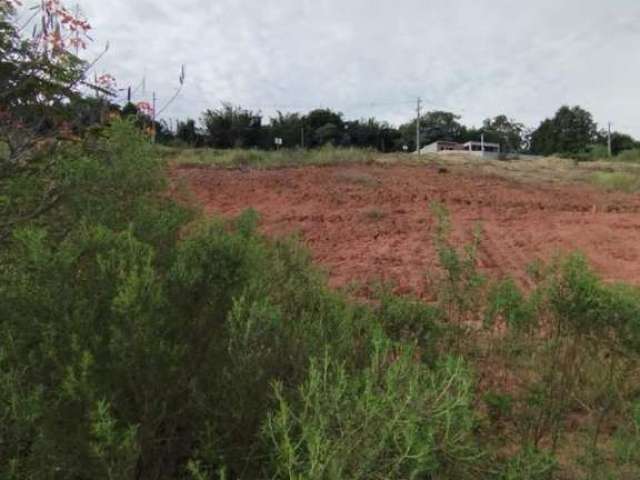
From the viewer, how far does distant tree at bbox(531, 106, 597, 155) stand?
6838 centimetres

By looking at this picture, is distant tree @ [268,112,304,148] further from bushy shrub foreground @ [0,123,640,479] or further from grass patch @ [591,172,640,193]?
bushy shrub foreground @ [0,123,640,479]

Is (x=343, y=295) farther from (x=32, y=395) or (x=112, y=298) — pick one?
(x=32, y=395)

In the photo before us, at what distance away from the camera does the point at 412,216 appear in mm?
10672

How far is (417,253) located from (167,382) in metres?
6.80

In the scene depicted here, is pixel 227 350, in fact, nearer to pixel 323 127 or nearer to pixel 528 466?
pixel 528 466

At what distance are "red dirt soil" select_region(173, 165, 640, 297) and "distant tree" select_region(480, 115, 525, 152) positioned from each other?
208ft

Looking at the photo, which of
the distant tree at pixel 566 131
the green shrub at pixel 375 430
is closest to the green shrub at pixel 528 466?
the green shrub at pixel 375 430

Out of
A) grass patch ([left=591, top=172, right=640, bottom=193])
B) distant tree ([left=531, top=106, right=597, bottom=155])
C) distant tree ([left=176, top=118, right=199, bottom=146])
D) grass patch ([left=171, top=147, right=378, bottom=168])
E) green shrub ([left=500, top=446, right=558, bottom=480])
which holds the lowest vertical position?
green shrub ([left=500, top=446, right=558, bottom=480])

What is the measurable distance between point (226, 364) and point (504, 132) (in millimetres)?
81793

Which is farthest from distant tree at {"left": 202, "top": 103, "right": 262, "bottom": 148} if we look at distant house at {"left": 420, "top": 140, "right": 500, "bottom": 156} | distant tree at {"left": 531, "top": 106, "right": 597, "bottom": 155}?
distant tree at {"left": 531, "top": 106, "right": 597, "bottom": 155}

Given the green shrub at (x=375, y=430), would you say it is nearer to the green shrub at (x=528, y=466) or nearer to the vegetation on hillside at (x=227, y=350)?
the vegetation on hillside at (x=227, y=350)

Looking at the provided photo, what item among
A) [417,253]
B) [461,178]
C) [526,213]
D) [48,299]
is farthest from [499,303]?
[461,178]

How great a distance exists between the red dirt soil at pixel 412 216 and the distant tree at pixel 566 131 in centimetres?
5702

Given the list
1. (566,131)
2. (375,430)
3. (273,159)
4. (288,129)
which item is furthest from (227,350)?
(566,131)
